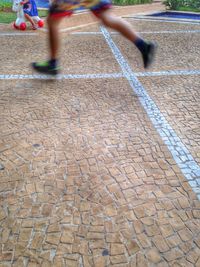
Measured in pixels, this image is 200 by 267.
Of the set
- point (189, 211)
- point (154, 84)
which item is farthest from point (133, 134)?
point (154, 84)

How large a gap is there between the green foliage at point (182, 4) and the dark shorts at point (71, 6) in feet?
28.8

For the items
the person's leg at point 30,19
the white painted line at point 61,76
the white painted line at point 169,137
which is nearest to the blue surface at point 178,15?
the person's leg at point 30,19

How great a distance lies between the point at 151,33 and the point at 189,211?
233 inches

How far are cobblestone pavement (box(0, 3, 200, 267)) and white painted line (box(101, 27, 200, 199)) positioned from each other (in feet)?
0.18

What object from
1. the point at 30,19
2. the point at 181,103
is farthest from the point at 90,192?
the point at 30,19

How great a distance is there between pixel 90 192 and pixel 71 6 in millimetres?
1638

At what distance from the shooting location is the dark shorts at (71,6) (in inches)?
107

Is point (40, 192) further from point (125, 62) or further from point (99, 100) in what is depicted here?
point (125, 62)

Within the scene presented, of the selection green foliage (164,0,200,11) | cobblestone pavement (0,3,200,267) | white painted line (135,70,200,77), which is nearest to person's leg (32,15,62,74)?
cobblestone pavement (0,3,200,267)

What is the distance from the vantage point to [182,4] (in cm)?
1120

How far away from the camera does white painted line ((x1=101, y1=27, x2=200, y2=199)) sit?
8.90 ft

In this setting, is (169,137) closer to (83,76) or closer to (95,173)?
(95,173)

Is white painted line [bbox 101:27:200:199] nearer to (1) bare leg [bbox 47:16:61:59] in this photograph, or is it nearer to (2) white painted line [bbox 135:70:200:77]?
(2) white painted line [bbox 135:70:200:77]

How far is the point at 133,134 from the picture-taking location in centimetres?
326
